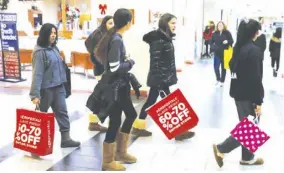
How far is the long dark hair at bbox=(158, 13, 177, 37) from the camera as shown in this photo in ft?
14.0

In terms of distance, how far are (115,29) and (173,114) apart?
118 cm

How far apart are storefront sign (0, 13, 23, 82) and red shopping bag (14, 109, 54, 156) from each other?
192 inches

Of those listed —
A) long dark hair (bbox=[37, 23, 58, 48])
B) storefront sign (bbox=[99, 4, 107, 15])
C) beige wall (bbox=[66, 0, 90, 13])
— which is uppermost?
beige wall (bbox=[66, 0, 90, 13])

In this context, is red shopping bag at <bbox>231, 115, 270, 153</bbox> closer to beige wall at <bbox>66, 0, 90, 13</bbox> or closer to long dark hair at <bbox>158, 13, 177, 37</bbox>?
long dark hair at <bbox>158, 13, 177, 37</bbox>

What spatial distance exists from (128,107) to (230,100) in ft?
12.8

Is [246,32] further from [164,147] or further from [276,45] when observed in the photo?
[276,45]

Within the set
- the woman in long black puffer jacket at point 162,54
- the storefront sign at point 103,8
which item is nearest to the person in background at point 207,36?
the storefront sign at point 103,8

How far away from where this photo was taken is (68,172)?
3646 mm

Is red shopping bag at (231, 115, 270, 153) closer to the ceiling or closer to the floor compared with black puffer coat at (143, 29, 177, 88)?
closer to the floor

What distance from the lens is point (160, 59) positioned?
14.2 ft

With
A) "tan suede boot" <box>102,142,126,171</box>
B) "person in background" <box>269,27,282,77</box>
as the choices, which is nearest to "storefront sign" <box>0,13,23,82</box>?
"tan suede boot" <box>102,142,126,171</box>

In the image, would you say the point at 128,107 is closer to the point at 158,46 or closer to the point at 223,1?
the point at 158,46

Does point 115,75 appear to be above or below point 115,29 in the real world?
below

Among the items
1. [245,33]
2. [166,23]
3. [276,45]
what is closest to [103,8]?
[166,23]
